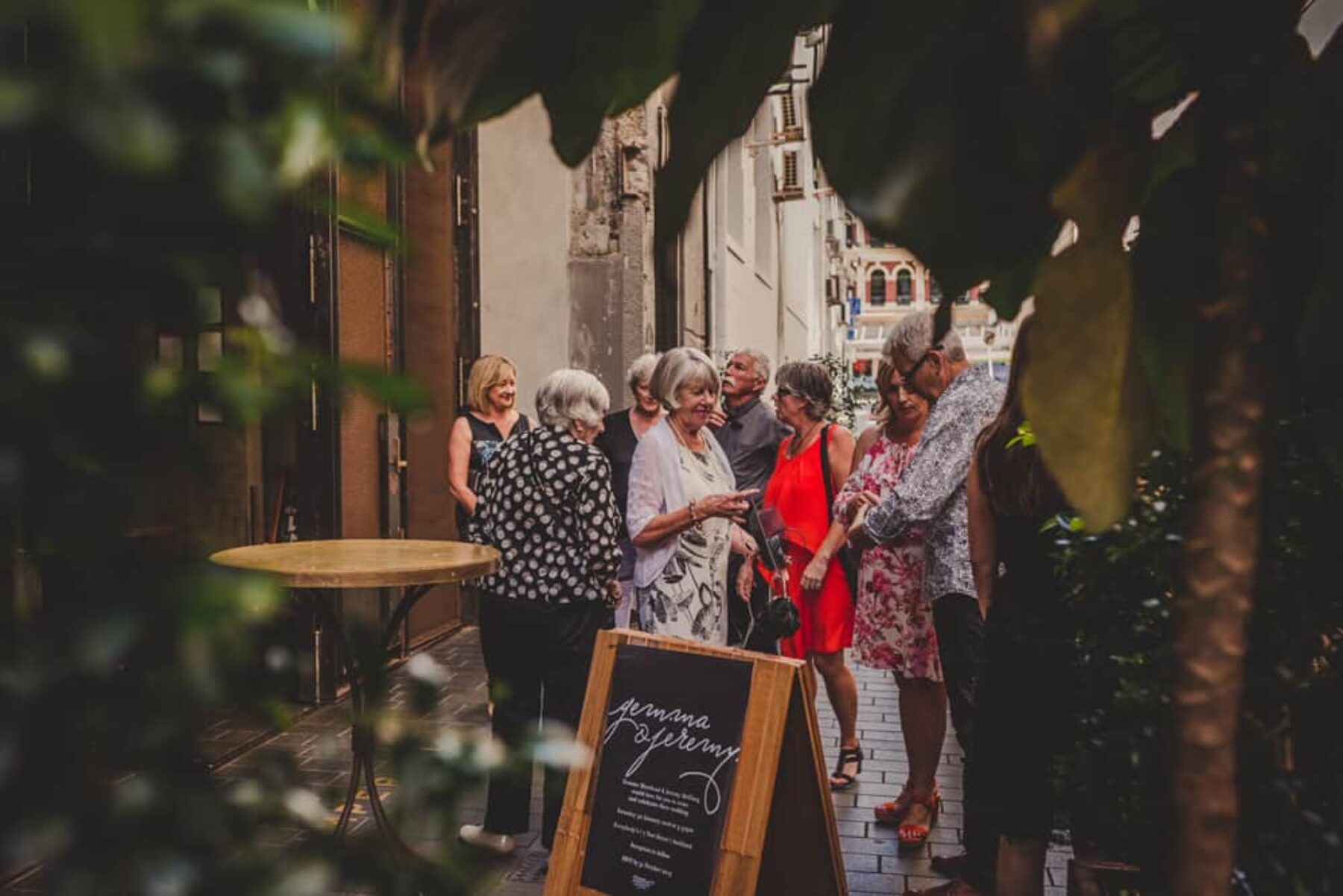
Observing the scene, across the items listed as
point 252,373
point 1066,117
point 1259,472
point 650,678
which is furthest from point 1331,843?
point 650,678

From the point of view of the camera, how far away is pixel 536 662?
4.36 metres

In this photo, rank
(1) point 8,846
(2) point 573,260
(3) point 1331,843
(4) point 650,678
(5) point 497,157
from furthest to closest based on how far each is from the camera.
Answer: (2) point 573,260 → (5) point 497,157 → (4) point 650,678 → (3) point 1331,843 → (1) point 8,846

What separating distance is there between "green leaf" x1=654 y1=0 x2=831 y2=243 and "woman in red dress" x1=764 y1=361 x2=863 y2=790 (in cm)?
425

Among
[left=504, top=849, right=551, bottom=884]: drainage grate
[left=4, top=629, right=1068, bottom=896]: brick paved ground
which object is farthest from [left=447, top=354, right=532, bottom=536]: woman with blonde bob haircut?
[left=504, top=849, right=551, bottom=884]: drainage grate

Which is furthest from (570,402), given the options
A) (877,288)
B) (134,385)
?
(877,288)

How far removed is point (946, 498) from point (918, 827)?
1319mm

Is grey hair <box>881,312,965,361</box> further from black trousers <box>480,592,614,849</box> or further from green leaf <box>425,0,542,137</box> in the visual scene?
green leaf <box>425,0,542,137</box>

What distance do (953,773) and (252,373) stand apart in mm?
5357

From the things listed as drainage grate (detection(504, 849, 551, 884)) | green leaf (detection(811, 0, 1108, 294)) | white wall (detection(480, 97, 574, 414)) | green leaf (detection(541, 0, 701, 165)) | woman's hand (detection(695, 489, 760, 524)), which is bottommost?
drainage grate (detection(504, 849, 551, 884))

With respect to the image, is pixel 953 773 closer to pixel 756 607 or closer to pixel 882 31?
pixel 756 607

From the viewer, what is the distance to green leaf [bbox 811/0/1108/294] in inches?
27.9

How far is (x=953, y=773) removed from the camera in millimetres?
5414

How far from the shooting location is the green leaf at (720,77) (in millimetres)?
777

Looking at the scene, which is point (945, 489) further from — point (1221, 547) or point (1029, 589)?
point (1221, 547)
